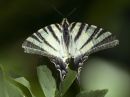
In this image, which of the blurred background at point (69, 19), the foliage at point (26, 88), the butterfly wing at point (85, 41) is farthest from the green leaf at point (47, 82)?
the blurred background at point (69, 19)

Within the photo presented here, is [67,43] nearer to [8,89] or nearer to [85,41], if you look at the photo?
[85,41]

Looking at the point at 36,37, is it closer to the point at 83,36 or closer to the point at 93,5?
the point at 83,36

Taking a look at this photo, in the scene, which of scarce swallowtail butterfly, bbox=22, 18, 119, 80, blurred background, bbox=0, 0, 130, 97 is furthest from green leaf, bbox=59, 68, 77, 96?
blurred background, bbox=0, 0, 130, 97

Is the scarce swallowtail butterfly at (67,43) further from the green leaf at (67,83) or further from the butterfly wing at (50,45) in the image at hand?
the green leaf at (67,83)

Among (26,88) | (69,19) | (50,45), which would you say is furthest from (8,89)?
(69,19)

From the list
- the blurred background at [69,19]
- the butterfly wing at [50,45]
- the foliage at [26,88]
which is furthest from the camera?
the blurred background at [69,19]

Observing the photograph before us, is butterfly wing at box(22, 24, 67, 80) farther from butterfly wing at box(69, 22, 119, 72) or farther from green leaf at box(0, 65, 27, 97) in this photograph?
green leaf at box(0, 65, 27, 97)

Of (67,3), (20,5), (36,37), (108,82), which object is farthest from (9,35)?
(36,37)
